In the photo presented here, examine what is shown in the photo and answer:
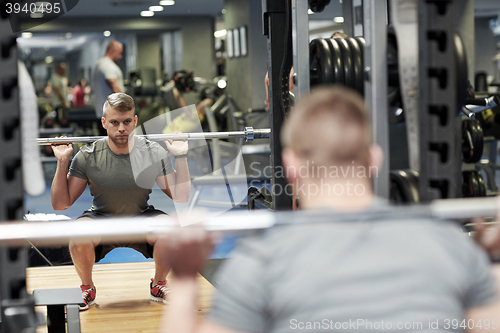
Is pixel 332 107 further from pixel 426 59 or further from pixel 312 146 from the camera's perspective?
pixel 426 59

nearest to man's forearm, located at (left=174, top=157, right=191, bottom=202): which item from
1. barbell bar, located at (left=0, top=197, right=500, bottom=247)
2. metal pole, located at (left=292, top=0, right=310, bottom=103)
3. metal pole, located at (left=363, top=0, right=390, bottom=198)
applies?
metal pole, located at (left=292, top=0, right=310, bottom=103)

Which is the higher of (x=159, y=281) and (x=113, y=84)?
(x=113, y=84)

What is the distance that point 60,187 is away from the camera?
272cm

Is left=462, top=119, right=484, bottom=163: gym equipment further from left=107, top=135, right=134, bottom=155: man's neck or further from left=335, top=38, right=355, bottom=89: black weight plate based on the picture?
left=107, top=135, right=134, bottom=155: man's neck

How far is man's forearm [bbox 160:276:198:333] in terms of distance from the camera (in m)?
0.81

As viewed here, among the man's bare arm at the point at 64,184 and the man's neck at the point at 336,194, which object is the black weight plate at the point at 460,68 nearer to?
the man's neck at the point at 336,194

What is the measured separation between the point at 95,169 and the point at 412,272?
7.40ft

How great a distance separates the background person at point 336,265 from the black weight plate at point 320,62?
1159 mm

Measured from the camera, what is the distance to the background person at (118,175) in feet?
8.84

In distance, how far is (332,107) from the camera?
32.6 inches

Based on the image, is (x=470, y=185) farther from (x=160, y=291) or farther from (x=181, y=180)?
(x=160, y=291)

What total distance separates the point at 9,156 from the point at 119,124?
164 cm

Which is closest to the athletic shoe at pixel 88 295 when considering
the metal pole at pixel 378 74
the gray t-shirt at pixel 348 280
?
the metal pole at pixel 378 74

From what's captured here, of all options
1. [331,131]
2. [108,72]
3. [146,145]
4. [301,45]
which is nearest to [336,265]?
[331,131]
